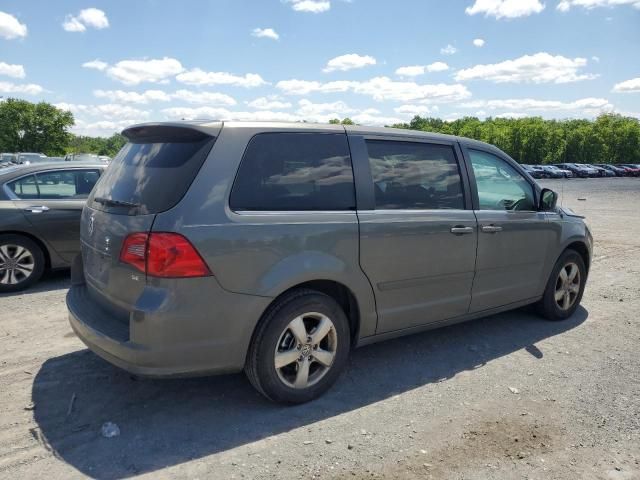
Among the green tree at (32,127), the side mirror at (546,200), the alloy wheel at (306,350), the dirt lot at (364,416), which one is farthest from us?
the green tree at (32,127)

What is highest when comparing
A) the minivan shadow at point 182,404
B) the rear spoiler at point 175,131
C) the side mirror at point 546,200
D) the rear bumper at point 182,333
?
the rear spoiler at point 175,131

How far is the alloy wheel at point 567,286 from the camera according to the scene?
17.7 ft

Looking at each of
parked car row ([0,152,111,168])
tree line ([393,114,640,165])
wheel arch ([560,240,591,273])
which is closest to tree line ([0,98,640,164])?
tree line ([393,114,640,165])

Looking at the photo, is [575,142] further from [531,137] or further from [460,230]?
[460,230]

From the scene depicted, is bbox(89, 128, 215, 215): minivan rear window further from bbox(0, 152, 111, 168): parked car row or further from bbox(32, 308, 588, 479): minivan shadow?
bbox(0, 152, 111, 168): parked car row

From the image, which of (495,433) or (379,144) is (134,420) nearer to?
(495,433)

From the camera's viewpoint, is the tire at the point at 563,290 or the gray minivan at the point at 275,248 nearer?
the gray minivan at the point at 275,248

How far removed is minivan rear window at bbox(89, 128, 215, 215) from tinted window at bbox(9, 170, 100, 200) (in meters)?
3.46

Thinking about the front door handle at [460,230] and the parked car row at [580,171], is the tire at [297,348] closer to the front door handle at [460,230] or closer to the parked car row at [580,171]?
the front door handle at [460,230]

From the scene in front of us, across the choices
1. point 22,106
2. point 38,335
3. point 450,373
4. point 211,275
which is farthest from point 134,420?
point 22,106

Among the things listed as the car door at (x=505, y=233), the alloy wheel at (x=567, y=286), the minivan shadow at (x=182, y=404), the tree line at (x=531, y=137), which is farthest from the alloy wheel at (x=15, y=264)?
the tree line at (x=531, y=137)

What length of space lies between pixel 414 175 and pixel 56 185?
4805 mm

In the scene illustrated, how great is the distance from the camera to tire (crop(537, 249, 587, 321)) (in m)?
5.30

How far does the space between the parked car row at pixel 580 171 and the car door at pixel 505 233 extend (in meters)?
53.2
